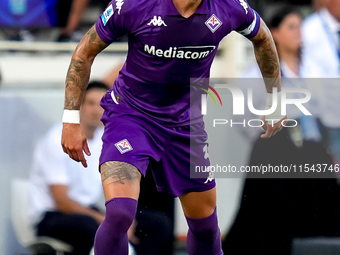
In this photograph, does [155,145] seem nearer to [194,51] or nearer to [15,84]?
[194,51]

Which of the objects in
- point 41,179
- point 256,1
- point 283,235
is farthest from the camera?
point 256,1

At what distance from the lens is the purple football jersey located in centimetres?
338

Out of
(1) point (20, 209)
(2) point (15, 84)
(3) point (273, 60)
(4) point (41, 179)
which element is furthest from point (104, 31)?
(2) point (15, 84)

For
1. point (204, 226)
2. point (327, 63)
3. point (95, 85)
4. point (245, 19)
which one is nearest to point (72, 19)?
point (95, 85)

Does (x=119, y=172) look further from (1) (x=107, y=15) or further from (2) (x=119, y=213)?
(1) (x=107, y=15)

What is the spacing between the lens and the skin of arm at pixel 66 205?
5.04 meters

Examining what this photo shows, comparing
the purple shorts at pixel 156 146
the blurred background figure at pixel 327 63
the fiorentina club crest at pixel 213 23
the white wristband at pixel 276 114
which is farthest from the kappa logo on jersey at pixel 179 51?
the blurred background figure at pixel 327 63

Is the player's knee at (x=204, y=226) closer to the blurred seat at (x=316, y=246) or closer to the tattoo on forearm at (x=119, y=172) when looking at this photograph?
the tattoo on forearm at (x=119, y=172)

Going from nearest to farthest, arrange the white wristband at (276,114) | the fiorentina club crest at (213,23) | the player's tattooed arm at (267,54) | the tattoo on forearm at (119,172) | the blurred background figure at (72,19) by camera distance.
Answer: the tattoo on forearm at (119,172), the fiorentina club crest at (213,23), the player's tattooed arm at (267,54), the white wristband at (276,114), the blurred background figure at (72,19)

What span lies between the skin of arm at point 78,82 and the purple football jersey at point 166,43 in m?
0.08

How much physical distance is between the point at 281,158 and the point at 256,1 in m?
1.90

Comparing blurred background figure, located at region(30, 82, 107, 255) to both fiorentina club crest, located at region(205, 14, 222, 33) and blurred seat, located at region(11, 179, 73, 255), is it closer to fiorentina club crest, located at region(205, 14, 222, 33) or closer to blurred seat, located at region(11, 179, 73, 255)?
blurred seat, located at region(11, 179, 73, 255)

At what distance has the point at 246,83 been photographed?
543 cm

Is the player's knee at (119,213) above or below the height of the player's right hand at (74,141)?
below
